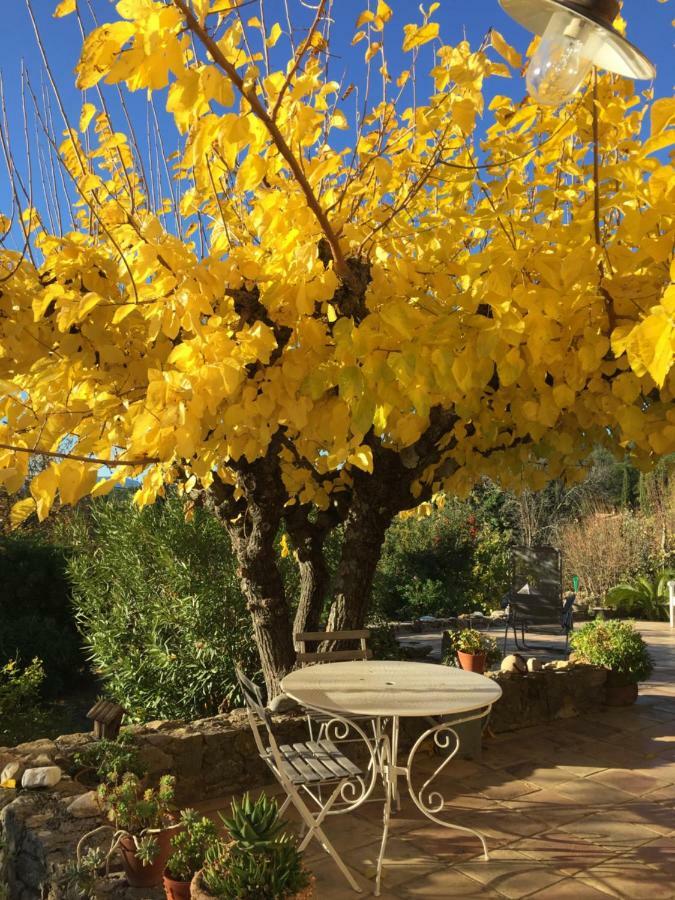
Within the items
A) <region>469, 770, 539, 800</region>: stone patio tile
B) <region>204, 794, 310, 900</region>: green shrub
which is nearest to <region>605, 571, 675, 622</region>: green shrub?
<region>469, 770, 539, 800</region>: stone patio tile

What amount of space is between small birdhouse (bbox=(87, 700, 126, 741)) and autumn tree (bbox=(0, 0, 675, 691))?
1.05 metres

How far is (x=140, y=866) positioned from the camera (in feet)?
7.25

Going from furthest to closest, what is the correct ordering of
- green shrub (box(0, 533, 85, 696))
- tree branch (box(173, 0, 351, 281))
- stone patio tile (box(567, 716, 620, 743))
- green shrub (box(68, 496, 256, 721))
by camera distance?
green shrub (box(0, 533, 85, 696)), green shrub (box(68, 496, 256, 721)), stone patio tile (box(567, 716, 620, 743)), tree branch (box(173, 0, 351, 281))

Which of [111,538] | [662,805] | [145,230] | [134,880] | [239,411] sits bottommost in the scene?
[662,805]

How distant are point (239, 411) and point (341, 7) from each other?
1390mm

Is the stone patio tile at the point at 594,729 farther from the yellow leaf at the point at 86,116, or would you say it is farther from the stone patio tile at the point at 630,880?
the yellow leaf at the point at 86,116

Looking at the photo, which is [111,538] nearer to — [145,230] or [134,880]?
[134,880]

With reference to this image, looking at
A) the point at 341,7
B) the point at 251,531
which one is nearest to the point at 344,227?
the point at 341,7

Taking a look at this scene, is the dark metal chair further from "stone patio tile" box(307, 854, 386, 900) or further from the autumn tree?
the autumn tree

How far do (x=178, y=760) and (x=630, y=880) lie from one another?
1800mm

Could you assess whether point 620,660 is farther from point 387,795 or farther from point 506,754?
point 387,795

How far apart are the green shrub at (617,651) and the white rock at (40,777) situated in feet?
11.1

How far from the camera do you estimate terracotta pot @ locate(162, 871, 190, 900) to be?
2.03 metres

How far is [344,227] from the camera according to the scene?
7.22 feet
